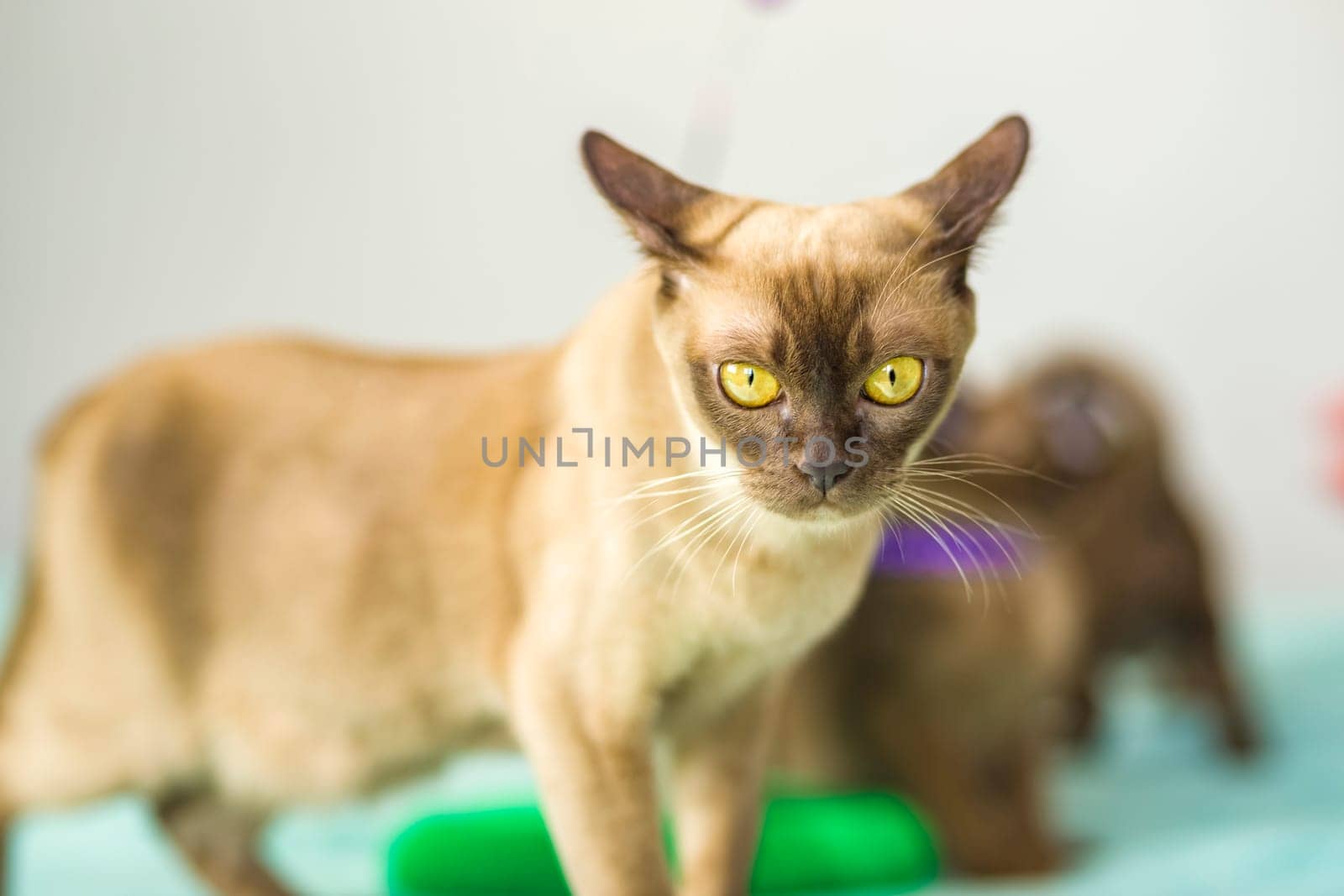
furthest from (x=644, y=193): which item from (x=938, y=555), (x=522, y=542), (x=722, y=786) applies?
(x=938, y=555)

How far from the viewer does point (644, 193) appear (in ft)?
2.16

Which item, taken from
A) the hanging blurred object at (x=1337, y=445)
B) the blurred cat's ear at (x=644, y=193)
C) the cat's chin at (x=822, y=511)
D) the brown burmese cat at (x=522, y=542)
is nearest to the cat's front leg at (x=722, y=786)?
the brown burmese cat at (x=522, y=542)

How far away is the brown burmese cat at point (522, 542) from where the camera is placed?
2.18ft

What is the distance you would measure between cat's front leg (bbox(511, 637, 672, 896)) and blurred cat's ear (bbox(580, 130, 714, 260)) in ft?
0.90

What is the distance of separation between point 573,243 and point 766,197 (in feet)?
1.30

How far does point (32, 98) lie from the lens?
174 cm

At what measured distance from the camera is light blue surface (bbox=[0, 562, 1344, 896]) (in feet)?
4.36

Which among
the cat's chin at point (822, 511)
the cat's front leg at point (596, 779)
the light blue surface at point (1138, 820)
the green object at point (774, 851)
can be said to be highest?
the cat's chin at point (822, 511)

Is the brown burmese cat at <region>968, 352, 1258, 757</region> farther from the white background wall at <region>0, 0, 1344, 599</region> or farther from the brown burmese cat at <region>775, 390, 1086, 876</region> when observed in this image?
the brown burmese cat at <region>775, 390, 1086, 876</region>

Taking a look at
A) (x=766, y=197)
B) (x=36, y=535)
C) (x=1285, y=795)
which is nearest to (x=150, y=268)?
(x=36, y=535)

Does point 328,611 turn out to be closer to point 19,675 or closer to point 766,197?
point 19,675

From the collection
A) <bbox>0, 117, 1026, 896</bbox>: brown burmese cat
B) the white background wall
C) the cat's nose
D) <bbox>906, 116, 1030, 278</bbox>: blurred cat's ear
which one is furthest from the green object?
<bbox>906, 116, 1030, 278</bbox>: blurred cat's ear

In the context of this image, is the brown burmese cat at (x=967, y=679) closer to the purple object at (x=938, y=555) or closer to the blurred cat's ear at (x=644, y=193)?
the purple object at (x=938, y=555)

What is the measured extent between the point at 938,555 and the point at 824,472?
2.14ft
